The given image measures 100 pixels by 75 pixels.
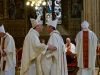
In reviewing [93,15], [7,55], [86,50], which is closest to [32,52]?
[7,55]

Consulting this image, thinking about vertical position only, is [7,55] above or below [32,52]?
below

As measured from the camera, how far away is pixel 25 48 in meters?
6.84

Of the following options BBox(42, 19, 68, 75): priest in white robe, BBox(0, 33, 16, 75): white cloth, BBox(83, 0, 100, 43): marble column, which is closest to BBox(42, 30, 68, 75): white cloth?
BBox(42, 19, 68, 75): priest in white robe

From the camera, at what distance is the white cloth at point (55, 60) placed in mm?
6891

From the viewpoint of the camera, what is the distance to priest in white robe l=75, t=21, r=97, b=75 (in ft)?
29.7

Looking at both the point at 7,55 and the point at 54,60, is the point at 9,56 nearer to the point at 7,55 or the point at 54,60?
the point at 7,55

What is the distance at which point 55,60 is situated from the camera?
6.95 meters

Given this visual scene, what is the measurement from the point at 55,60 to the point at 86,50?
241cm

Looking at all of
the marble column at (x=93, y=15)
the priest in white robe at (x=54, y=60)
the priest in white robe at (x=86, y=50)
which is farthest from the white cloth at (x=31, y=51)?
the marble column at (x=93, y=15)

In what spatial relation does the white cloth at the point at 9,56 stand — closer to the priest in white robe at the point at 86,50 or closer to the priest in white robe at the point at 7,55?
the priest in white robe at the point at 7,55

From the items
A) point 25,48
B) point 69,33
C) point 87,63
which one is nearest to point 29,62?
point 25,48

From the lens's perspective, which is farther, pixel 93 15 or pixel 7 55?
pixel 93 15

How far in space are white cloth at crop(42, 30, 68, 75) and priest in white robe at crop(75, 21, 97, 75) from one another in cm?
221

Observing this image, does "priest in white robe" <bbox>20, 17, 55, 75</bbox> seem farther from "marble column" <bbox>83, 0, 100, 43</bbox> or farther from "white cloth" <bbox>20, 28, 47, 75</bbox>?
"marble column" <bbox>83, 0, 100, 43</bbox>
